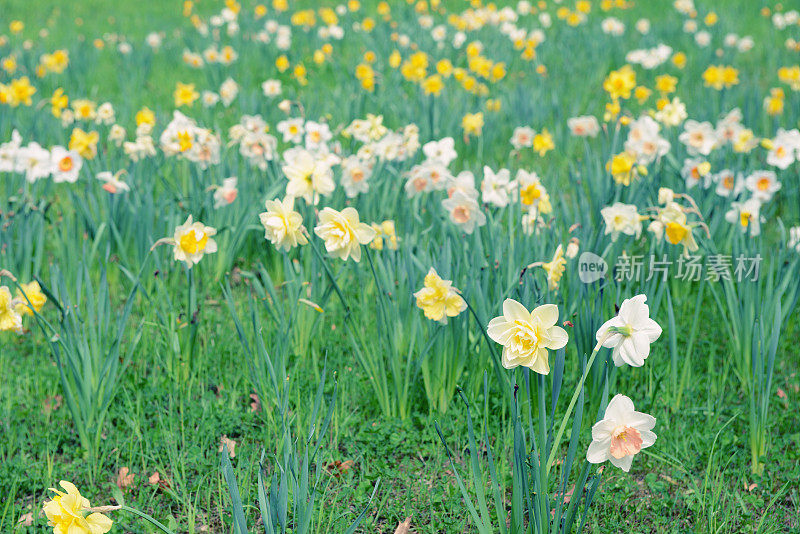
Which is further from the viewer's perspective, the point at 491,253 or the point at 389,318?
the point at 491,253

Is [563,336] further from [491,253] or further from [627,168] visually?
[627,168]

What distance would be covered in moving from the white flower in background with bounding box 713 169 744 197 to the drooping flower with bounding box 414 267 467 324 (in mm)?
1933

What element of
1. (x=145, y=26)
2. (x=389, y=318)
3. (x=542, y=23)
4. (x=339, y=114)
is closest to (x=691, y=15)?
(x=542, y=23)

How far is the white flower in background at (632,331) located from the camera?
4.91 ft

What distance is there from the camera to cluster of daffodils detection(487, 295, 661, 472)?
148 centimetres

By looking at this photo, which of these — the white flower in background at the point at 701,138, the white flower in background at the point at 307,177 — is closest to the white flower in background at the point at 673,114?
the white flower in background at the point at 701,138

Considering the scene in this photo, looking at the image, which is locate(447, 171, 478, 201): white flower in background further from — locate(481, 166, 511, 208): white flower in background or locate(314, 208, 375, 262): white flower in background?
locate(314, 208, 375, 262): white flower in background

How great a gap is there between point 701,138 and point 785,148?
0.42 m

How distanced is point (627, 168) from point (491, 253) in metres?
0.92

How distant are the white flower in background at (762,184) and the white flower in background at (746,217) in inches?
11.2

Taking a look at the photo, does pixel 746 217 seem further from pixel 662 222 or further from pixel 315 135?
pixel 315 135

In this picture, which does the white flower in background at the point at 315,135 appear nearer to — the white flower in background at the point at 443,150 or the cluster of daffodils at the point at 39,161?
the white flower in background at the point at 443,150

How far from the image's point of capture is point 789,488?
216cm

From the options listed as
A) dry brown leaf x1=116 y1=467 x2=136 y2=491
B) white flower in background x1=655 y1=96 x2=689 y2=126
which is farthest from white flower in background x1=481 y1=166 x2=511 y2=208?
dry brown leaf x1=116 y1=467 x2=136 y2=491
